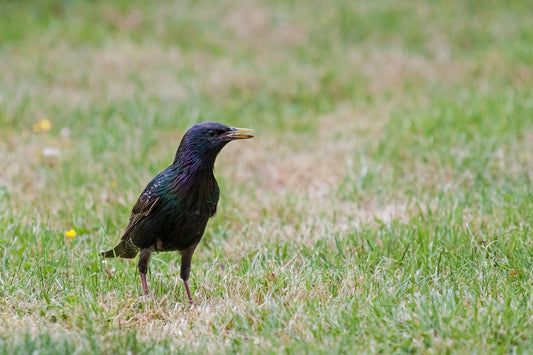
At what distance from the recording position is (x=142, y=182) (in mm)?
6598

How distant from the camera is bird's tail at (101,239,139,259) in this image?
4.70m

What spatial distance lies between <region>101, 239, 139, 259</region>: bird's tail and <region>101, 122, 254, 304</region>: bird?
21 centimetres

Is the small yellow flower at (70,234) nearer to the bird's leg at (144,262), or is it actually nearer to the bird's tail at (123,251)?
the bird's tail at (123,251)

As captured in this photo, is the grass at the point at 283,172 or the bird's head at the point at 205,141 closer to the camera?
the grass at the point at 283,172

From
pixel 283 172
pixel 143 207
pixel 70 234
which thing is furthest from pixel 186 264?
pixel 283 172

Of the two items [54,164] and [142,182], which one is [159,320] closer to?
[142,182]

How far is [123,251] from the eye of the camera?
189 inches

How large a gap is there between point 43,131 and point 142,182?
2117 millimetres

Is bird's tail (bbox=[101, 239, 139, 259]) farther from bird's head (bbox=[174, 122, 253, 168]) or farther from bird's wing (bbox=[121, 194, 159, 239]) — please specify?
bird's head (bbox=[174, 122, 253, 168])

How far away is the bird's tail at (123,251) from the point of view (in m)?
4.70

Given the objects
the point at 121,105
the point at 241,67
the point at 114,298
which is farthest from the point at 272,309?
the point at 241,67

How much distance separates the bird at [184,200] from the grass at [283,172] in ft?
1.15

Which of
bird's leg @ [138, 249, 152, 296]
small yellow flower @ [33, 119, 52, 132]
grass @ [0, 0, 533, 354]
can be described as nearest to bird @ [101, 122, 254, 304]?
bird's leg @ [138, 249, 152, 296]

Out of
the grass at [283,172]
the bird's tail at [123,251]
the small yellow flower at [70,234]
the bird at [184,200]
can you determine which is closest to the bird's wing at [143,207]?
the bird at [184,200]
